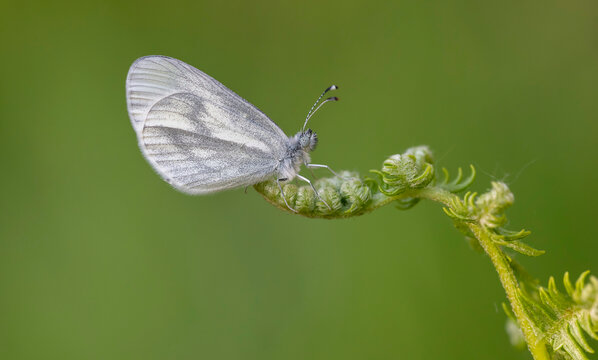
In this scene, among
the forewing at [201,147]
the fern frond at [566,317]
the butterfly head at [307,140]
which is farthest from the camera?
the butterfly head at [307,140]

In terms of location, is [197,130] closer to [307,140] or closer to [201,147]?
[201,147]

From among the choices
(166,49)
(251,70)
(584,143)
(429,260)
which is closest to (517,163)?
(584,143)

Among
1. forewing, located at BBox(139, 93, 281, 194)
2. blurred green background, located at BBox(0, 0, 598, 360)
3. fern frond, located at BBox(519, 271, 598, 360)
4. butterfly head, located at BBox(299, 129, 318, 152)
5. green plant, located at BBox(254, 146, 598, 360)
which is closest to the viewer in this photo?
fern frond, located at BBox(519, 271, 598, 360)

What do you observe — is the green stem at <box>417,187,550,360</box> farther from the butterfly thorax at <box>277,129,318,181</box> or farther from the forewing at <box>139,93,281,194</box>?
the forewing at <box>139,93,281,194</box>

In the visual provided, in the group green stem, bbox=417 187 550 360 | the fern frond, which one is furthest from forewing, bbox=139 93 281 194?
the fern frond

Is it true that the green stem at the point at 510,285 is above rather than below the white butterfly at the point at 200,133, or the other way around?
below

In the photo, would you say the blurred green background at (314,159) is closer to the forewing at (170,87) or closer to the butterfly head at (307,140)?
the butterfly head at (307,140)

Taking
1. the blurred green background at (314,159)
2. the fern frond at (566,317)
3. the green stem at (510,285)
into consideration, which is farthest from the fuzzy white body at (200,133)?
the blurred green background at (314,159)

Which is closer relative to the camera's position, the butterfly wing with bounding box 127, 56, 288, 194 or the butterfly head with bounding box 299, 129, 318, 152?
the butterfly wing with bounding box 127, 56, 288, 194

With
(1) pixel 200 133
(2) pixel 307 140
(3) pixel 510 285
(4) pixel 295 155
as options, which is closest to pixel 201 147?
(1) pixel 200 133
